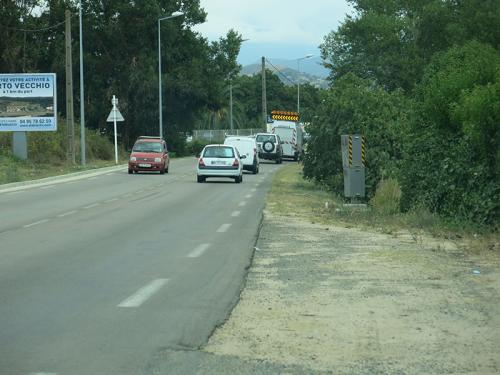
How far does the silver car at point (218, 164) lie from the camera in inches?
1353

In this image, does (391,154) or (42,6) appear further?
(42,6)

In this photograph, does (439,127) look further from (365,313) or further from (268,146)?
(268,146)

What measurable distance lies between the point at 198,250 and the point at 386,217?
693 cm

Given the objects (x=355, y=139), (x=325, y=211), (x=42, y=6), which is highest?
(x=42, y=6)

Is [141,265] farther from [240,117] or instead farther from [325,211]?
[240,117]

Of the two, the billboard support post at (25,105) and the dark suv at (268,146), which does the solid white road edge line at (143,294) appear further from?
the dark suv at (268,146)

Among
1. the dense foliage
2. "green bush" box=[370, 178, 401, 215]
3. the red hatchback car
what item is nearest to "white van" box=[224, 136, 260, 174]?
the red hatchback car

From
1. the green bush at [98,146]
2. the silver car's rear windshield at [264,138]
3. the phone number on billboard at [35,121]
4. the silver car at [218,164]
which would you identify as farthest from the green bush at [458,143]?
the green bush at [98,146]

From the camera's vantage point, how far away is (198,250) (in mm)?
13469

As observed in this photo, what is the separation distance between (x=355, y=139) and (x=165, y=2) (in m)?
48.1

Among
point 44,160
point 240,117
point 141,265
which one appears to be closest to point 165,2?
point 44,160

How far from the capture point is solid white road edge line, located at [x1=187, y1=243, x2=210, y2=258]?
12852 mm

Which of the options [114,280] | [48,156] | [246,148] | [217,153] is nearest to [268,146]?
[246,148]

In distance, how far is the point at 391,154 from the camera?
86.9 ft
